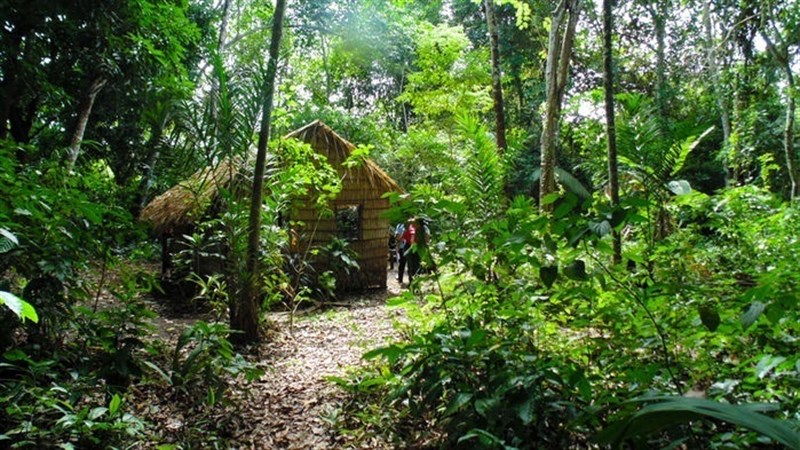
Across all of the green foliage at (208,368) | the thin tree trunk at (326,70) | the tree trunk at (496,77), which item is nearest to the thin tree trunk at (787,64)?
the tree trunk at (496,77)

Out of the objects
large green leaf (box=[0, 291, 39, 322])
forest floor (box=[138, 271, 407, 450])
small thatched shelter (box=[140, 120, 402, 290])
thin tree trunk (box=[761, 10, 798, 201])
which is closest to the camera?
large green leaf (box=[0, 291, 39, 322])

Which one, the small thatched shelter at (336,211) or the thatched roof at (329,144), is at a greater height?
the thatched roof at (329,144)

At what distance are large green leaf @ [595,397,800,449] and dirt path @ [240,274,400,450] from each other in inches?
100

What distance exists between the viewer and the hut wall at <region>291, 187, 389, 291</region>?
9258 mm

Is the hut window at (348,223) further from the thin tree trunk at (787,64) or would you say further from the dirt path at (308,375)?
the thin tree trunk at (787,64)

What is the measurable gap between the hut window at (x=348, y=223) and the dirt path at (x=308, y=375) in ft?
8.24

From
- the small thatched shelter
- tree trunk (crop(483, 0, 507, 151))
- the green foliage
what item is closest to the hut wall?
the small thatched shelter

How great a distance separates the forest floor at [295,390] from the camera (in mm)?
3354

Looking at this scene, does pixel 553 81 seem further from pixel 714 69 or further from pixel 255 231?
pixel 255 231

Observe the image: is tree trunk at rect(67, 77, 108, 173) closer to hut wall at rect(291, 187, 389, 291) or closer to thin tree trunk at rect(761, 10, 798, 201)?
hut wall at rect(291, 187, 389, 291)

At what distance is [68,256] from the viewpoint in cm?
325

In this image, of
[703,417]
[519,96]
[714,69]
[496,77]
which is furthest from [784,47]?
[519,96]

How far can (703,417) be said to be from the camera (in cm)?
88

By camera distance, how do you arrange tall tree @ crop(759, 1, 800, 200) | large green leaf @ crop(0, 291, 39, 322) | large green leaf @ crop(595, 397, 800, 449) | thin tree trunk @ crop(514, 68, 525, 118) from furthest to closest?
thin tree trunk @ crop(514, 68, 525, 118)
tall tree @ crop(759, 1, 800, 200)
large green leaf @ crop(0, 291, 39, 322)
large green leaf @ crop(595, 397, 800, 449)
